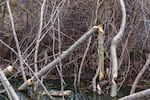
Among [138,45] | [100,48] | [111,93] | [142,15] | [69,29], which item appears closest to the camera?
[100,48]

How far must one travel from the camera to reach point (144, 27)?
4.70m

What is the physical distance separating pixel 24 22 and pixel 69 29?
0.68 m

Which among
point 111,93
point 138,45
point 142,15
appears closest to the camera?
point 111,93

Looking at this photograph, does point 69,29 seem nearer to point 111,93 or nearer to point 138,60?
point 138,60

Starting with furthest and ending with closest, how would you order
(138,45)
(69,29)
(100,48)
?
(69,29), (138,45), (100,48)

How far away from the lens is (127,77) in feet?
15.9

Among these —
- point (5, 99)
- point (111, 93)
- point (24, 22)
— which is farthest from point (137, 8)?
point (5, 99)

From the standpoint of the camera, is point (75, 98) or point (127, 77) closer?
point (75, 98)

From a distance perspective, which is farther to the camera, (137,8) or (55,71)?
(55,71)

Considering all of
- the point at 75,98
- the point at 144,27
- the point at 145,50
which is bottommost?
the point at 75,98

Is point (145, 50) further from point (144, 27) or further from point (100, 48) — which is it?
point (100, 48)

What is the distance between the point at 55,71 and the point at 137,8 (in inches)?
56.9

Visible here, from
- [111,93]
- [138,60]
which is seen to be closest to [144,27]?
[138,60]

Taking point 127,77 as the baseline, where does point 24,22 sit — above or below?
above
